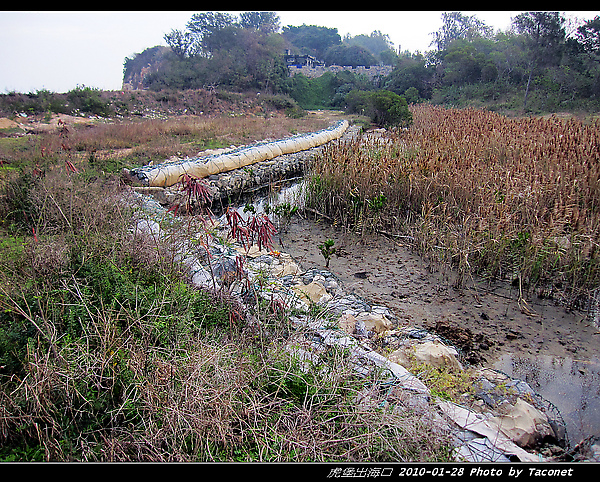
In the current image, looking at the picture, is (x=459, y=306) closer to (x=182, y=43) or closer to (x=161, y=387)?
(x=161, y=387)

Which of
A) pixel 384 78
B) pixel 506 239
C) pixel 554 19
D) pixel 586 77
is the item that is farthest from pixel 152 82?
pixel 506 239

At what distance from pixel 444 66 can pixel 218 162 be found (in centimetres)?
2717

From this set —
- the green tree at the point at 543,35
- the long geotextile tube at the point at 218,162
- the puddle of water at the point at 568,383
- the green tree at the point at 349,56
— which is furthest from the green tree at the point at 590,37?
the green tree at the point at 349,56

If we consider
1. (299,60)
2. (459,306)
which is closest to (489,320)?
(459,306)

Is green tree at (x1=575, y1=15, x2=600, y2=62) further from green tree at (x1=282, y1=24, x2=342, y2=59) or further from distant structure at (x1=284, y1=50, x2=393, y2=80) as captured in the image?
green tree at (x1=282, y1=24, x2=342, y2=59)

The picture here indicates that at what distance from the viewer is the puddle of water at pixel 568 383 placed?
232cm

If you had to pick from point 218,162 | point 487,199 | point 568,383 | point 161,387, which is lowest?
point 568,383

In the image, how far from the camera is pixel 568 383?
8.70 ft

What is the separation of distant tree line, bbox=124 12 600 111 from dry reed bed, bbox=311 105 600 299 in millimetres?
14407

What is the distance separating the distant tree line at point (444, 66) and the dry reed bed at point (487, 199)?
1441 centimetres

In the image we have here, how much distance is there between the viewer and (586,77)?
17781mm

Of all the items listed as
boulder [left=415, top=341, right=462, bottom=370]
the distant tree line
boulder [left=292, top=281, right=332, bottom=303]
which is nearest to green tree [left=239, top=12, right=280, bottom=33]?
the distant tree line

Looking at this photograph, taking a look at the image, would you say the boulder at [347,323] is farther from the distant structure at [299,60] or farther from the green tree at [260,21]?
the distant structure at [299,60]

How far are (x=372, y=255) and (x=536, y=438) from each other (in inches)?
113
